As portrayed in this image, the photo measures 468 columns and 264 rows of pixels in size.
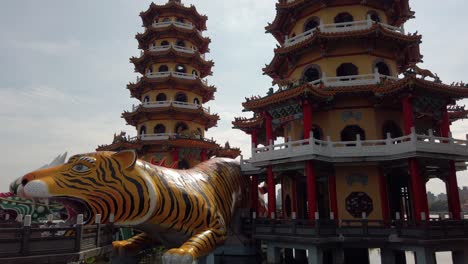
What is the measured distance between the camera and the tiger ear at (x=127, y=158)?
37.7ft

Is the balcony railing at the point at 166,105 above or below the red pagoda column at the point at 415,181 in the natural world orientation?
above

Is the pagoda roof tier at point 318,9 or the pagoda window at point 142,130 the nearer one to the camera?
the pagoda roof tier at point 318,9

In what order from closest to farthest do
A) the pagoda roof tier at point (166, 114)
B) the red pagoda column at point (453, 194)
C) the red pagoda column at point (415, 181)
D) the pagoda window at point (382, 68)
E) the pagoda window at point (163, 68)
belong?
the red pagoda column at point (415, 181)
the red pagoda column at point (453, 194)
the pagoda window at point (382, 68)
the pagoda roof tier at point (166, 114)
the pagoda window at point (163, 68)

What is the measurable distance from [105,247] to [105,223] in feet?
2.52

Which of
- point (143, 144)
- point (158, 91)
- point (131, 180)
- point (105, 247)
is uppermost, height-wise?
point (158, 91)

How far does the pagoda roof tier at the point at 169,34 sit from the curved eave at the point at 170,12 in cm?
136

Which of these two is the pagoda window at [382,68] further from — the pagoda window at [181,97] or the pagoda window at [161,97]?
the pagoda window at [161,97]

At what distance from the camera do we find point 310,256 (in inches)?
A: 533

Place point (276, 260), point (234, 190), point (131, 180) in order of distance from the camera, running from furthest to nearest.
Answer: point (234, 190) < point (276, 260) < point (131, 180)

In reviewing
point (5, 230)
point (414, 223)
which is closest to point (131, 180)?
point (5, 230)

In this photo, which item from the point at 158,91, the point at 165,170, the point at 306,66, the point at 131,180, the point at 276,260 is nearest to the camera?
the point at 131,180

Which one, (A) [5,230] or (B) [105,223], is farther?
(B) [105,223]

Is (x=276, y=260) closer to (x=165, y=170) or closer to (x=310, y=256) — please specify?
(x=310, y=256)

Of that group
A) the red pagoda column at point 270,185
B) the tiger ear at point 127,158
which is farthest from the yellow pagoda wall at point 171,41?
the tiger ear at point 127,158
